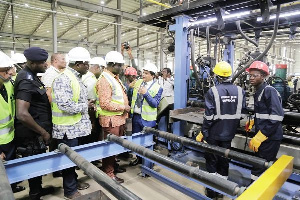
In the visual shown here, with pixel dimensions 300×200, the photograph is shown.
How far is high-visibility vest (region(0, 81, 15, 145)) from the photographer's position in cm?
226

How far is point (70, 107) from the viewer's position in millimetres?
2465

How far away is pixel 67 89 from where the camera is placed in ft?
8.05

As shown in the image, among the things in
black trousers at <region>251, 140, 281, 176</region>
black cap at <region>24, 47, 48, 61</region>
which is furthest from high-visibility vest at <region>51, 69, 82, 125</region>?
black trousers at <region>251, 140, 281, 176</region>

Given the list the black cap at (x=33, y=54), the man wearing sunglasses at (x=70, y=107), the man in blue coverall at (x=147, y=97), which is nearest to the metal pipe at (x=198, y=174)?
the man wearing sunglasses at (x=70, y=107)

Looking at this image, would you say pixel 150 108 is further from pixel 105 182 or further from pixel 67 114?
pixel 105 182

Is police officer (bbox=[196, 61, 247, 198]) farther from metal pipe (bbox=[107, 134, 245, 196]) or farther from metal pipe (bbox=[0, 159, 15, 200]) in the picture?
metal pipe (bbox=[0, 159, 15, 200])

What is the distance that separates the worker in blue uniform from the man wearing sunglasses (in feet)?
7.27

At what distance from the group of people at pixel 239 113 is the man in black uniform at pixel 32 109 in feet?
6.87

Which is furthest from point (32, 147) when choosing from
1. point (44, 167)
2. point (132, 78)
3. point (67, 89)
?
point (132, 78)

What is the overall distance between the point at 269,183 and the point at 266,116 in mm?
1519

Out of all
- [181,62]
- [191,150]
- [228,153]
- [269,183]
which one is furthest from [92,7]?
[269,183]

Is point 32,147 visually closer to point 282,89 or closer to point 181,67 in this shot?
point 181,67

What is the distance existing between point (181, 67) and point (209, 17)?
996 millimetres

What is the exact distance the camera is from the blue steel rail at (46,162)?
1.94m
